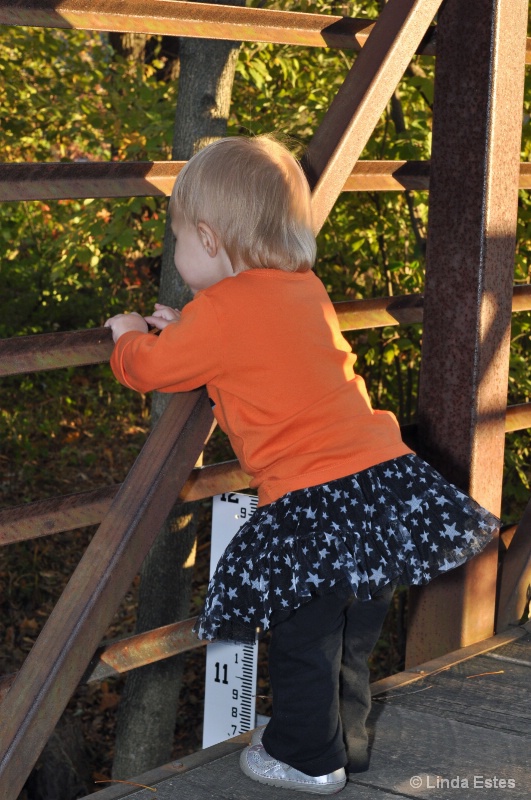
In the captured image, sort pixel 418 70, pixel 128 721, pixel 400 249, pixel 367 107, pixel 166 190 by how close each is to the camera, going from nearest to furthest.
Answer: pixel 166 190, pixel 367 107, pixel 128 721, pixel 418 70, pixel 400 249

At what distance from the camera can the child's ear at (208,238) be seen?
7.36 ft

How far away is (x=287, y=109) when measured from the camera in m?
5.55

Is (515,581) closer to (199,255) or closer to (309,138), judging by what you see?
(199,255)

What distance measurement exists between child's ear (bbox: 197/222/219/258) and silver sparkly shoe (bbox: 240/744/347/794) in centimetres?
108

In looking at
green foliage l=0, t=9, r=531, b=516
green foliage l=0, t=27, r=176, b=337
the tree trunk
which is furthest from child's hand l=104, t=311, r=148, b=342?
green foliage l=0, t=27, r=176, b=337

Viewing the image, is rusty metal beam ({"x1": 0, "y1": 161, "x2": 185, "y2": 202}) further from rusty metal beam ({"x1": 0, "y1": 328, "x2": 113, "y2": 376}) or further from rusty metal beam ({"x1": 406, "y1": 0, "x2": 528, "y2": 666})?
rusty metal beam ({"x1": 406, "y1": 0, "x2": 528, "y2": 666})

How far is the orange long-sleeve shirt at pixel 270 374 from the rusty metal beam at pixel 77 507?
0.26 m

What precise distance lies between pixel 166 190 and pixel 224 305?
36 centimetres

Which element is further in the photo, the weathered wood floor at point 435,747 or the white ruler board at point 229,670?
the white ruler board at point 229,670

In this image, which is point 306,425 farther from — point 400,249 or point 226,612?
point 400,249

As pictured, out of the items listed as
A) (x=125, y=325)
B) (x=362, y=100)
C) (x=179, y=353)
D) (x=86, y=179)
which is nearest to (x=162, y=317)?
(x=125, y=325)

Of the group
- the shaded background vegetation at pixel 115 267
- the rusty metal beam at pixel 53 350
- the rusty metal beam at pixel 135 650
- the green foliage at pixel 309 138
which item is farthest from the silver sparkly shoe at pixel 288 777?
the green foliage at pixel 309 138

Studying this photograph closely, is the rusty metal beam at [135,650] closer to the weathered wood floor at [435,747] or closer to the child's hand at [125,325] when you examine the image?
the weathered wood floor at [435,747]

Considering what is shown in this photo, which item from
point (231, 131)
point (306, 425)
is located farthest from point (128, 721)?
point (306, 425)
